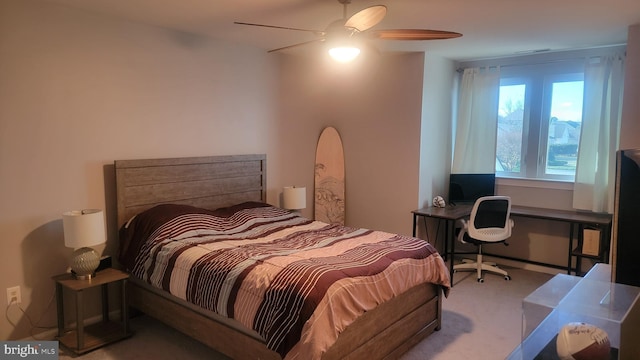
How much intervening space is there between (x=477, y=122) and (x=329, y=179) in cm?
178

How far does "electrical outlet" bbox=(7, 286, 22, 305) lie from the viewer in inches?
112

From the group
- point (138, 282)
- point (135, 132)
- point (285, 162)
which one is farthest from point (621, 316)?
point (285, 162)

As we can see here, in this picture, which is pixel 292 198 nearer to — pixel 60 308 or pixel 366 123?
pixel 366 123

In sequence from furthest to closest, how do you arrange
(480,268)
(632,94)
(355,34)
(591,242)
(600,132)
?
(480,268)
(600,132)
(591,242)
(632,94)
(355,34)

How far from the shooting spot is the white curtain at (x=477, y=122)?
4676mm

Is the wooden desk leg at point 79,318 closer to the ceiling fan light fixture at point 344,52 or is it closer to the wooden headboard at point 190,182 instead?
the wooden headboard at point 190,182

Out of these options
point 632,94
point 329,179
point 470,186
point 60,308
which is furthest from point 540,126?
point 60,308

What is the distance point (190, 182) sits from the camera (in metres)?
3.71

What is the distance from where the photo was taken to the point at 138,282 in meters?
3.26

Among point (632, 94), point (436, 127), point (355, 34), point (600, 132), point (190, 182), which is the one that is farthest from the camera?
point (436, 127)

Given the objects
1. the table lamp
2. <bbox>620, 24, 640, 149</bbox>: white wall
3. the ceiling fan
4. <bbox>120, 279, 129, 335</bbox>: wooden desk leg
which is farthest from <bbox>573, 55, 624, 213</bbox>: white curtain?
the table lamp

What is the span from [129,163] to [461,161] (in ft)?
11.4

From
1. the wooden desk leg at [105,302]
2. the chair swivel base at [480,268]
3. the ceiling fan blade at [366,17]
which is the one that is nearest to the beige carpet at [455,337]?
the wooden desk leg at [105,302]

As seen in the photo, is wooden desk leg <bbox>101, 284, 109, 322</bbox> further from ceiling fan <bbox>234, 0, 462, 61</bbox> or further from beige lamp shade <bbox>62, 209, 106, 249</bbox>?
ceiling fan <bbox>234, 0, 462, 61</bbox>
